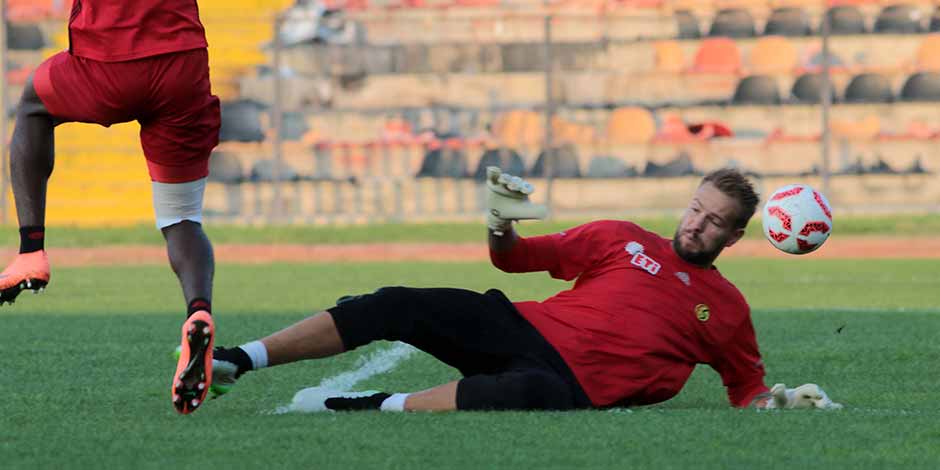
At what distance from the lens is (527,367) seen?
5.77m

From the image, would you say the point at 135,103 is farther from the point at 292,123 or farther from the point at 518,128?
the point at 292,123

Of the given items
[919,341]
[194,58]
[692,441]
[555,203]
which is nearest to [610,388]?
[692,441]

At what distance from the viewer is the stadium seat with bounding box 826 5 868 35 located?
72.3 feet

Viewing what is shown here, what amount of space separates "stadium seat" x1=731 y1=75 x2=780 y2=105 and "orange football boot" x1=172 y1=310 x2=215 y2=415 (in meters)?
17.2

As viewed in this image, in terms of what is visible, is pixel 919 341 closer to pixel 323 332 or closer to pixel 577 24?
pixel 323 332

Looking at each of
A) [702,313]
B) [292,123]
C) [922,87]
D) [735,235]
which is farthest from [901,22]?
[702,313]

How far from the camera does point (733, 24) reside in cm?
2230

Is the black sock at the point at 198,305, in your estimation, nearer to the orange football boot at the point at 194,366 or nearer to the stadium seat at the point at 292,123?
the orange football boot at the point at 194,366

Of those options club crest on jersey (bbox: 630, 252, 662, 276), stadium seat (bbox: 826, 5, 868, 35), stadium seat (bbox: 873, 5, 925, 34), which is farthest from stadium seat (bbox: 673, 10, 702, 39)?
club crest on jersey (bbox: 630, 252, 662, 276)

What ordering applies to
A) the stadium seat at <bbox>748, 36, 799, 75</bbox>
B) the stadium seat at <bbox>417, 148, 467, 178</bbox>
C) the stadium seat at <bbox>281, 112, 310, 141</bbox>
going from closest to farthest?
1. the stadium seat at <bbox>417, 148, 467, 178</bbox>
2. the stadium seat at <bbox>748, 36, 799, 75</bbox>
3. the stadium seat at <bbox>281, 112, 310, 141</bbox>

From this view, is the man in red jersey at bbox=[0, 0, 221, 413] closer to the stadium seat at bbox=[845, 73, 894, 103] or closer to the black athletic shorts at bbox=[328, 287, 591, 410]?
the black athletic shorts at bbox=[328, 287, 591, 410]

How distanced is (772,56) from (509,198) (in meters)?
17.0

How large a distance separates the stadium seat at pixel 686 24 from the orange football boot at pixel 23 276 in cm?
1719

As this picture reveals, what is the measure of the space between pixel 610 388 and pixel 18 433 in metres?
2.05
